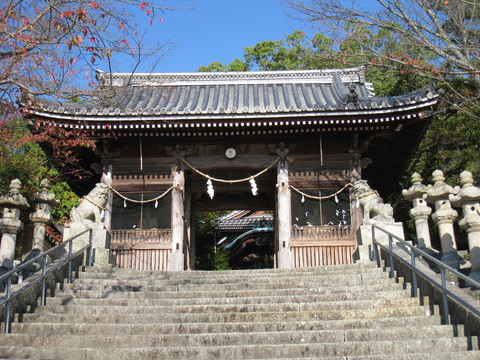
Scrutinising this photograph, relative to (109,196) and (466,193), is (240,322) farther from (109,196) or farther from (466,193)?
(109,196)

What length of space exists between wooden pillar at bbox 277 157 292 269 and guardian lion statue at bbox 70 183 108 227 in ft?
14.0

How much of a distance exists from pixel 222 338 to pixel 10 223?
526 centimetres

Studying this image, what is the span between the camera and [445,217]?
10.5 metres

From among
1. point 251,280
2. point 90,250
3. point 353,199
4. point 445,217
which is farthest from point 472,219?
point 90,250

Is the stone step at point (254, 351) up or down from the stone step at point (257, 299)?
down

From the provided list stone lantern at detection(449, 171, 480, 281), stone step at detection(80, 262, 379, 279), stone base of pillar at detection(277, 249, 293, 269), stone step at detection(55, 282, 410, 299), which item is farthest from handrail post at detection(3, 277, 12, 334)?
stone base of pillar at detection(277, 249, 293, 269)

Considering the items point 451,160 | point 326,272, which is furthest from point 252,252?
point 326,272

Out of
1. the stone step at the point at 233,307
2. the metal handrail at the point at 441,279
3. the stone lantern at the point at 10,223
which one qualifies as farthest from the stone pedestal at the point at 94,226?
the metal handrail at the point at 441,279

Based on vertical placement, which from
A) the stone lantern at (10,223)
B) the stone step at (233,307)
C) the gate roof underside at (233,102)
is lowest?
the stone step at (233,307)

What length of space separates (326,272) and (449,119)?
10304mm

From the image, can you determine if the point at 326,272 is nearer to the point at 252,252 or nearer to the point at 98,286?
the point at 98,286

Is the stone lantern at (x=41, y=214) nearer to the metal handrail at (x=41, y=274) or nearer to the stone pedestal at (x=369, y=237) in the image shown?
the metal handrail at (x=41, y=274)

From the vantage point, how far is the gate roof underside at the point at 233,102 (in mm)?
12492

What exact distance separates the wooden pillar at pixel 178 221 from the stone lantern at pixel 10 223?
394 centimetres
